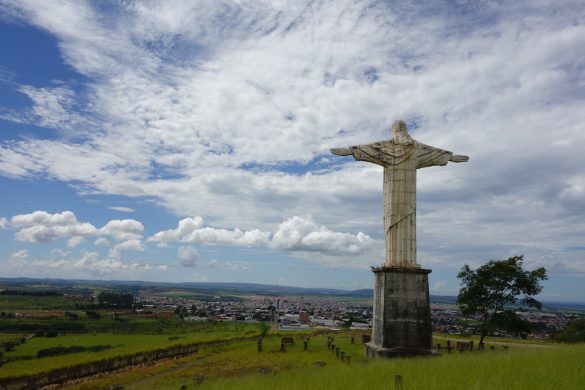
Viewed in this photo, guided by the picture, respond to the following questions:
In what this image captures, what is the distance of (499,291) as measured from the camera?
23.7 m

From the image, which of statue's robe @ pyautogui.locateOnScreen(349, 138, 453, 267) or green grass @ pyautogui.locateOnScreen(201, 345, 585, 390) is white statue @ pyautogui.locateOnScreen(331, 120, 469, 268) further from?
green grass @ pyautogui.locateOnScreen(201, 345, 585, 390)

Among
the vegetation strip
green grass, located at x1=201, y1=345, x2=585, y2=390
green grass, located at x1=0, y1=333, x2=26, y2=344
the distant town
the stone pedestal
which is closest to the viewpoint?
green grass, located at x1=201, y1=345, x2=585, y2=390

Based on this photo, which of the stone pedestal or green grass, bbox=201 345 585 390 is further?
the stone pedestal

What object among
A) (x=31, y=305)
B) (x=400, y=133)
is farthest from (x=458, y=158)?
(x=31, y=305)

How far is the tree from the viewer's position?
23203 mm

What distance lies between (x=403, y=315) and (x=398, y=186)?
4069mm

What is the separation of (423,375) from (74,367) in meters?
16.1

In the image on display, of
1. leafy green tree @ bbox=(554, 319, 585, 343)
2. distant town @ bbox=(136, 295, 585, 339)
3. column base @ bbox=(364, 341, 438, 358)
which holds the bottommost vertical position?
distant town @ bbox=(136, 295, 585, 339)

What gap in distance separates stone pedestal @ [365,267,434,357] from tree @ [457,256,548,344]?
11.8m

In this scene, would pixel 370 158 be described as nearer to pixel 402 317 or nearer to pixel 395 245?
pixel 395 245

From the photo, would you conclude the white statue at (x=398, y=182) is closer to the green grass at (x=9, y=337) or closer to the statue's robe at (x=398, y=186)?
the statue's robe at (x=398, y=186)

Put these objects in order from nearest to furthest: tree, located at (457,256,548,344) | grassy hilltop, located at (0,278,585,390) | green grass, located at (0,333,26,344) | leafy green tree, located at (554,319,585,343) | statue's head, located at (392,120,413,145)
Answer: grassy hilltop, located at (0,278,585,390) < statue's head, located at (392,120,413,145) < tree, located at (457,256,548,344) < leafy green tree, located at (554,319,585,343) < green grass, located at (0,333,26,344)

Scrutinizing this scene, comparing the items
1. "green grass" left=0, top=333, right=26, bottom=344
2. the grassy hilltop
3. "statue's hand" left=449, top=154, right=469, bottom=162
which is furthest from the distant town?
"green grass" left=0, top=333, right=26, bottom=344

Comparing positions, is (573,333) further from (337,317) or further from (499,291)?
(337,317)
